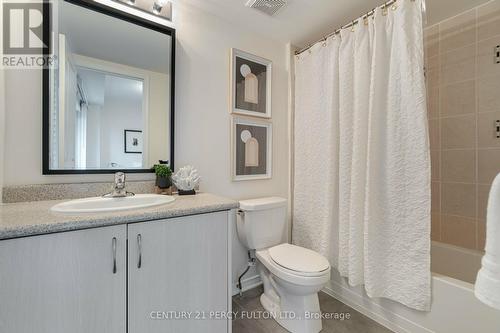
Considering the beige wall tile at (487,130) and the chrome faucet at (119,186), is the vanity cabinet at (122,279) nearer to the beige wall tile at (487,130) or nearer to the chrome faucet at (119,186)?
the chrome faucet at (119,186)

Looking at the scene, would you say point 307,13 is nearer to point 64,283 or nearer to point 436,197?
point 436,197

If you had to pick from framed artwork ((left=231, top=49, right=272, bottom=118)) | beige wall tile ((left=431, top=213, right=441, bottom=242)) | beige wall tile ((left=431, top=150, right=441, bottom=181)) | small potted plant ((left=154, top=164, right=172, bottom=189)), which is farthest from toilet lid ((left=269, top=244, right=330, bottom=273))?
beige wall tile ((left=431, top=150, right=441, bottom=181))

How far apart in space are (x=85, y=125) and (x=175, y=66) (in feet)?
2.29

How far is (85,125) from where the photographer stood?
126cm

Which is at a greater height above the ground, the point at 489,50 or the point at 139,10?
the point at 139,10

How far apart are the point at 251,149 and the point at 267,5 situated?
1.09 m

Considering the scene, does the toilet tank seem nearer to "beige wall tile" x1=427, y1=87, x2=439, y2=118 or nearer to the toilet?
the toilet

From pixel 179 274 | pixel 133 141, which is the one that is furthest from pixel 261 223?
pixel 133 141

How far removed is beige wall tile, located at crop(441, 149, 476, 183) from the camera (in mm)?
1774

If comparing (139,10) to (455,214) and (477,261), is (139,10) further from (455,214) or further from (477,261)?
(477,261)

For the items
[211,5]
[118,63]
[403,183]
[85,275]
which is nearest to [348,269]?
[403,183]

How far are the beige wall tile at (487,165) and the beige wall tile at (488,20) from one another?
89 cm

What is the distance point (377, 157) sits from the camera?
4.58 ft

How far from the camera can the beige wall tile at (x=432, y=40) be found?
1947 mm
